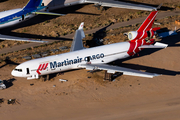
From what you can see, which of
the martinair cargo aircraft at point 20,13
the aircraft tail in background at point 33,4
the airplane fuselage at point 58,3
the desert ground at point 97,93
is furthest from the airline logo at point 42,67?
the airplane fuselage at point 58,3

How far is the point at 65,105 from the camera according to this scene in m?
40.6

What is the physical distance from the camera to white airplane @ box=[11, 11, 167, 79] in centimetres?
4397

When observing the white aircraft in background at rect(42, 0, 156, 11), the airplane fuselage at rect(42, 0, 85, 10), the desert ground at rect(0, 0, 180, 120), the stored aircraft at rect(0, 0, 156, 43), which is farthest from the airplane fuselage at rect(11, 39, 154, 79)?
the airplane fuselage at rect(42, 0, 85, 10)

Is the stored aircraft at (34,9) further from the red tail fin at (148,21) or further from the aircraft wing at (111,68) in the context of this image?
the red tail fin at (148,21)

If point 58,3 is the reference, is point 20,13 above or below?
below

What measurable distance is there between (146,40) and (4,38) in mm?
33987

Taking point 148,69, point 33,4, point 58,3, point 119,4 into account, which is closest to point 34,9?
point 33,4

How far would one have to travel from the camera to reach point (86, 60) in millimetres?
46844

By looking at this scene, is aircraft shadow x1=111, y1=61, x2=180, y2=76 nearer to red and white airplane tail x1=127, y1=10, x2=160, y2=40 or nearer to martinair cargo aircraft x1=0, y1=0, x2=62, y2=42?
red and white airplane tail x1=127, y1=10, x2=160, y2=40

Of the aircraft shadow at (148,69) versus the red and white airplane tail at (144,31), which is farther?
the red and white airplane tail at (144,31)

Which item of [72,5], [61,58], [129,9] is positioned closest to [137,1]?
[129,9]

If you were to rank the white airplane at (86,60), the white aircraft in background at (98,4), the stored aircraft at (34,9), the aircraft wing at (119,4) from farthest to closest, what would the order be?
1. the aircraft wing at (119,4)
2. the white aircraft in background at (98,4)
3. the stored aircraft at (34,9)
4. the white airplane at (86,60)

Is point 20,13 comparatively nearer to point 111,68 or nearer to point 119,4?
point 119,4

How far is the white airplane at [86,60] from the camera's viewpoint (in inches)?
1731
